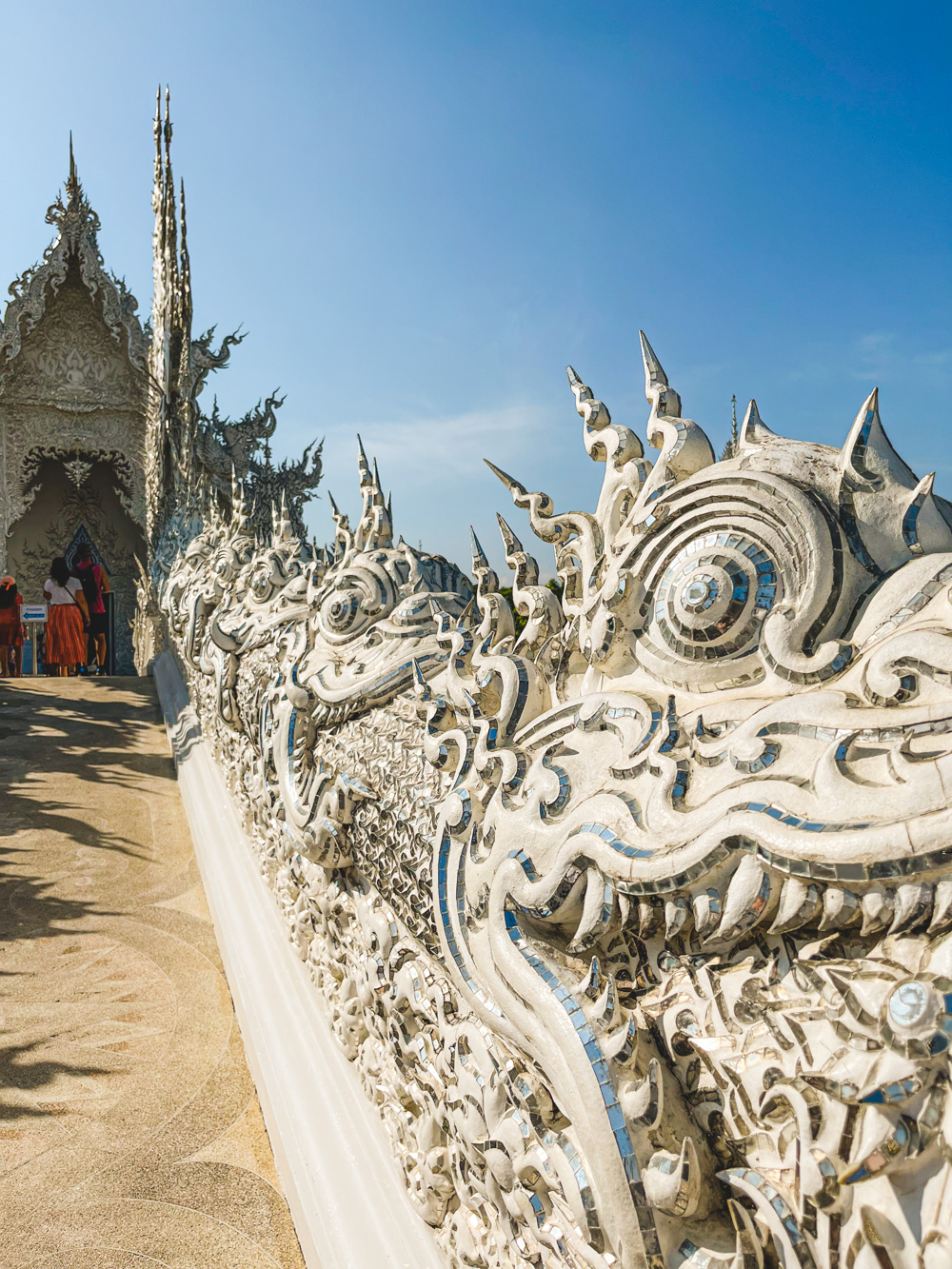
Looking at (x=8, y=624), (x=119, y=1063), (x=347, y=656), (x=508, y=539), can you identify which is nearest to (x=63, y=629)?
(x=8, y=624)

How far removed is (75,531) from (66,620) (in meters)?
3.24

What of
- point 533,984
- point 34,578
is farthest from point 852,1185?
point 34,578

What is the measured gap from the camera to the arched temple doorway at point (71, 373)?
991 cm

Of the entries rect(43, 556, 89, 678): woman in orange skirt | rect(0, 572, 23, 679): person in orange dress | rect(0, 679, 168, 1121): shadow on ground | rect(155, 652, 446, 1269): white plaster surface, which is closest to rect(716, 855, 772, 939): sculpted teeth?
rect(155, 652, 446, 1269): white plaster surface

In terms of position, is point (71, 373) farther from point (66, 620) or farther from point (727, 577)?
point (727, 577)

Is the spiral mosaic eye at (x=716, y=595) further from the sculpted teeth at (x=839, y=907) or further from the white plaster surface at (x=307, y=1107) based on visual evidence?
the white plaster surface at (x=307, y=1107)

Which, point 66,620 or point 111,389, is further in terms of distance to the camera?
point 111,389

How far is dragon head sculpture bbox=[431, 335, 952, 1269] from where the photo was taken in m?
0.66

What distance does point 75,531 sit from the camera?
11.8 metres

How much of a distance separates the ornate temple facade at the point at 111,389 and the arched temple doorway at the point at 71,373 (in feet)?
0.04

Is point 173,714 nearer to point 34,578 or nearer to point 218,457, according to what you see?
point 218,457

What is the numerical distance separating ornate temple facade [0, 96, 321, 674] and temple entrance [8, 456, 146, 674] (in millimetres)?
59

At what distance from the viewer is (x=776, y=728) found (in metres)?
0.82

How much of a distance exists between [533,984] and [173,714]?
4685mm
